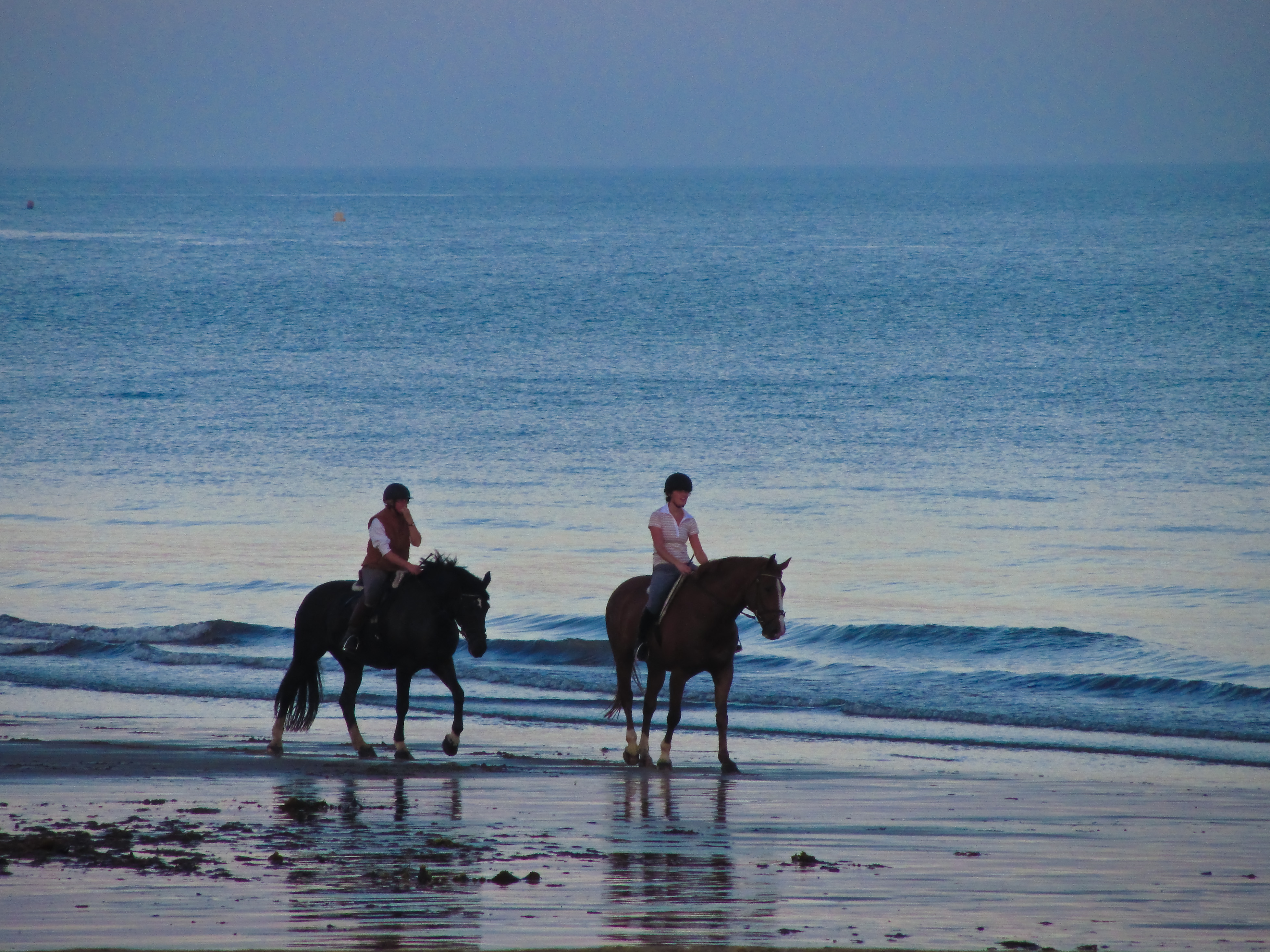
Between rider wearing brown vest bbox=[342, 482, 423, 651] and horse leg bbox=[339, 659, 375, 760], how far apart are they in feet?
0.98

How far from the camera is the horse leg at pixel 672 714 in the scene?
41.2 ft

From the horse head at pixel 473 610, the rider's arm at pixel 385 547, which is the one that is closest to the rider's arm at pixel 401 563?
the rider's arm at pixel 385 547

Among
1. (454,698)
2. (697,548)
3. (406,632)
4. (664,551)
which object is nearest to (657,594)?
(664,551)

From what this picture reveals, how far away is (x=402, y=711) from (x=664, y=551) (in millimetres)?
2689

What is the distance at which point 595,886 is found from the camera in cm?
791

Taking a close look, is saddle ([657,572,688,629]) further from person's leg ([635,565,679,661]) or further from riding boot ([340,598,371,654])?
riding boot ([340,598,371,654])

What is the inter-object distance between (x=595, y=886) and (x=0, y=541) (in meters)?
24.7

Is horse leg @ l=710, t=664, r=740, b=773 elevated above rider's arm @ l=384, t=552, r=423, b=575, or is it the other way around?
rider's arm @ l=384, t=552, r=423, b=575

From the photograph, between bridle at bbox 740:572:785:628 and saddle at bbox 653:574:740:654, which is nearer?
bridle at bbox 740:572:785:628

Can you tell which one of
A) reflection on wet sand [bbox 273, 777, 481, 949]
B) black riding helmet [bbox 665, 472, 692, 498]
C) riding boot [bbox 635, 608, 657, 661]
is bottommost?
reflection on wet sand [bbox 273, 777, 481, 949]

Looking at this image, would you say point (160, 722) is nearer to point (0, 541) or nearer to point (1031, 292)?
point (0, 541)

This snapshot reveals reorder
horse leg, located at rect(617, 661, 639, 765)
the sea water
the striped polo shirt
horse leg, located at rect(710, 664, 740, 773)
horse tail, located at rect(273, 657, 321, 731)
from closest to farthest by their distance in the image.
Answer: horse leg, located at rect(710, 664, 740, 773)
the striped polo shirt
horse leg, located at rect(617, 661, 639, 765)
horse tail, located at rect(273, 657, 321, 731)
the sea water

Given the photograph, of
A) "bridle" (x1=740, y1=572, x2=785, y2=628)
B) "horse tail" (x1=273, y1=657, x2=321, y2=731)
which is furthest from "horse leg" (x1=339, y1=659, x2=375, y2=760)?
"bridle" (x1=740, y1=572, x2=785, y2=628)

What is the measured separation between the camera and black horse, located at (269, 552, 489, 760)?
496 inches
